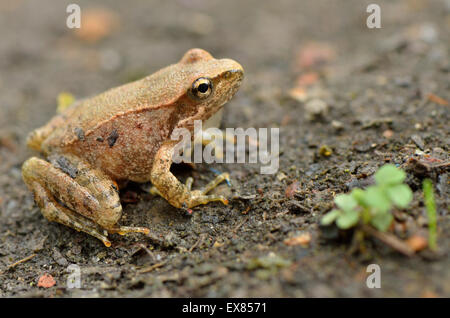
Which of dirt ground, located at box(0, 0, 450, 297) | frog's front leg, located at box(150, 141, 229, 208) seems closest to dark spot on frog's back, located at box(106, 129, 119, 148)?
frog's front leg, located at box(150, 141, 229, 208)

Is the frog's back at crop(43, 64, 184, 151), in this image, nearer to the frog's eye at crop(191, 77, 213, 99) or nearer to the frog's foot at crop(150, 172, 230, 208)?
the frog's eye at crop(191, 77, 213, 99)

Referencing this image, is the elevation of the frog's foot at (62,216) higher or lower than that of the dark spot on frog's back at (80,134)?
lower

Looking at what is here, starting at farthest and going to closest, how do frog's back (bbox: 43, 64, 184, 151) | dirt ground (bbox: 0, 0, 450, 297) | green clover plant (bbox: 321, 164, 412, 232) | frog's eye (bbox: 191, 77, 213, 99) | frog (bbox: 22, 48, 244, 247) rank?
frog's back (bbox: 43, 64, 184, 151), frog's eye (bbox: 191, 77, 213, 99), frog (bbox: 22, 48, 244, 247), dirt ground (bbox: 0, 0, 450, 297), green clover plant (bbox: 321, 164, 412, 232)

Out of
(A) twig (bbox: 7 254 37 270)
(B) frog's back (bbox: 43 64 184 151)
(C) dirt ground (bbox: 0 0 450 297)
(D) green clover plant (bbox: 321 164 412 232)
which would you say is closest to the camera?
(D) green clover plant (bbox: 321 164 412 232)

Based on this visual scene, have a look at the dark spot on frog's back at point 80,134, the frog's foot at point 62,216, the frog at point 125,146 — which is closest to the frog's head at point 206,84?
the frog at point 125,146

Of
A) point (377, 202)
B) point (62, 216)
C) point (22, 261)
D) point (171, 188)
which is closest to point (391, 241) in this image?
point (377, 202)

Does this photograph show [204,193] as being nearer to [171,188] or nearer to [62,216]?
[171,188]

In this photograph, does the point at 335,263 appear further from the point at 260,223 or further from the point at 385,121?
the point at 385,121

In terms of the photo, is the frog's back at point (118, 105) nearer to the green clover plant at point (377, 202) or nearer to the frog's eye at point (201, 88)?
the frog's eye at point (201, 88)
